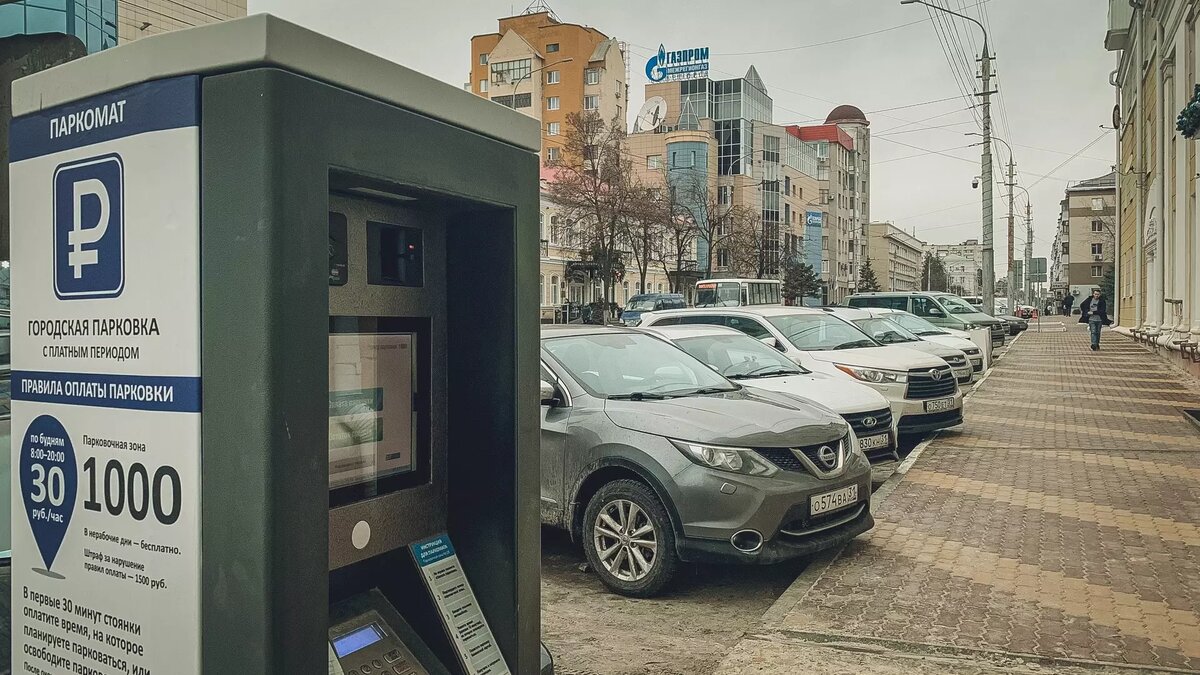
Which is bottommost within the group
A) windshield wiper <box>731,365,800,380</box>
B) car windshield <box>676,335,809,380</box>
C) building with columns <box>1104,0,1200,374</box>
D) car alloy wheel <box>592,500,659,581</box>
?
car alloy wheel <box>592,500,659,581</box>

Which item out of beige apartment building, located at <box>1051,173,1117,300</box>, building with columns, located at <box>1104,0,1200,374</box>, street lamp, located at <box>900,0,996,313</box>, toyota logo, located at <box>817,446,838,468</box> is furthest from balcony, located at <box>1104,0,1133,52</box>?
beige apartment building, located at <box>1051,173,1117,300</box>

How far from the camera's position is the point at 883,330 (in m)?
14.4

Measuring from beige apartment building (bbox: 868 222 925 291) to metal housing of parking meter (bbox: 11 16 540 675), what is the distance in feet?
407

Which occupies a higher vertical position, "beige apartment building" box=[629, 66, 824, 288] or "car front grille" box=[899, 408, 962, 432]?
"beige apartment building" box=[629, 66, 824, 288]

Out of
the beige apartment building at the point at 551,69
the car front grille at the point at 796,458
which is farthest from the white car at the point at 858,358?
the beige apartment building at the point at 551,69

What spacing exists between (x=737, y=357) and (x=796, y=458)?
407cm

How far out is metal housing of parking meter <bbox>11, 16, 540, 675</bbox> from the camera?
1.84m

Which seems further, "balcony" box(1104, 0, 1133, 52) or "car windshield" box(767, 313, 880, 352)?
"balcony" box(1104, 0, 1133, 52)

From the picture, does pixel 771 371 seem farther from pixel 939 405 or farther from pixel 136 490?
pixel 136 490

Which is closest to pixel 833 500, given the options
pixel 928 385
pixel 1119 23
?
pixel 928 385

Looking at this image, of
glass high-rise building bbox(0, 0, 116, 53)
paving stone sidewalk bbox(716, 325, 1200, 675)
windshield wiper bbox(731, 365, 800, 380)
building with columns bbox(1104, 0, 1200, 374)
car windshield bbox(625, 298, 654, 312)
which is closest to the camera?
paving stone sidewalk bbox(716, 325, 1200, 675)

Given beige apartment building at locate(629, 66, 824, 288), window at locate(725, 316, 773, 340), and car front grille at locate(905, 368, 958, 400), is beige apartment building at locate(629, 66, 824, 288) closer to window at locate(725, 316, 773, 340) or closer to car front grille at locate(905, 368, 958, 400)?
window at locate(725, 316, 773, 340)

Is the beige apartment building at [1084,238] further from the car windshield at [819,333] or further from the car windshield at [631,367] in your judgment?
the car windshield at [631,367]

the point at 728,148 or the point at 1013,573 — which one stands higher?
the point at 728,148
